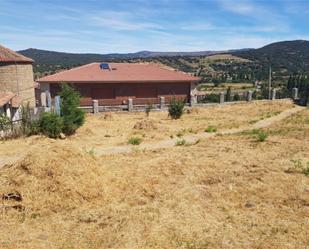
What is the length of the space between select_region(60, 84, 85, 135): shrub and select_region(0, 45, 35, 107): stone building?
336 inches

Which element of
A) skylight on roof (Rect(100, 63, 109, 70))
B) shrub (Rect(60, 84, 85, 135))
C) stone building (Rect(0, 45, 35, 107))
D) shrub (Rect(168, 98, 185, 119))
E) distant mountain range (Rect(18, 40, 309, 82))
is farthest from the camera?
distant mountain range (Rect(18, 40, 309, 82))

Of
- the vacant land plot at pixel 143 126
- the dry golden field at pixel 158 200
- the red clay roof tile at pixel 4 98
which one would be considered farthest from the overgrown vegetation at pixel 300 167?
the red clay roof tile at pixel 4 98

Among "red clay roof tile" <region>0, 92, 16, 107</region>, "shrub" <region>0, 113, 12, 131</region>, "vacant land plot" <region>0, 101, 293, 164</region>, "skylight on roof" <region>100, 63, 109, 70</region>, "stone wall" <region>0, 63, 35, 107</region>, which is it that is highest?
"skylight on roof" <region>100, 63, 109, 70</region>

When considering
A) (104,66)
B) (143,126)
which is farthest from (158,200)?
(104,66)

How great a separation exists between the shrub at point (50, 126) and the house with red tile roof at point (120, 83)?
12.8 meters

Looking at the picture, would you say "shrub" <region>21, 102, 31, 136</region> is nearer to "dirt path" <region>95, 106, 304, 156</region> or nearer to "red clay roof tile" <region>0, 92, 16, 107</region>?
"red clay roof tile" <region>0, 92, 16, 107</region>

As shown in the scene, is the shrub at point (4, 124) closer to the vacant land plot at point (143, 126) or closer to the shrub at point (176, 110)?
the vacant land plot at point (143, 126)

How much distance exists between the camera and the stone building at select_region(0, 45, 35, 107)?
2688 cm

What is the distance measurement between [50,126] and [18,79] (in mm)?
12068

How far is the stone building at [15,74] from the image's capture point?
26875 mm

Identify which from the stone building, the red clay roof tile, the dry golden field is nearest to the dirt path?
the dry golden field

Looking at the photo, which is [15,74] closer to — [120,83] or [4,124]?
[120,83]

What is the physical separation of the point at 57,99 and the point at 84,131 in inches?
87.4

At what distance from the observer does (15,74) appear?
27469mm
